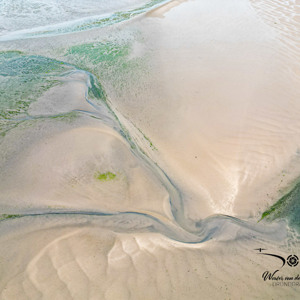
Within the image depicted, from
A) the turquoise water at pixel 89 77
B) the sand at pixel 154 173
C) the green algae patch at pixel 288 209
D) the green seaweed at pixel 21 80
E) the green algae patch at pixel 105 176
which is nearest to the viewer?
the sand at pixel 154 173

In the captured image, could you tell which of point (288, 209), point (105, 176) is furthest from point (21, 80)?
point (288, 209)

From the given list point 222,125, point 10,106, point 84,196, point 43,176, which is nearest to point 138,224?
point 84,196

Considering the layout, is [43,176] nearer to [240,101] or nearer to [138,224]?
[138,224]

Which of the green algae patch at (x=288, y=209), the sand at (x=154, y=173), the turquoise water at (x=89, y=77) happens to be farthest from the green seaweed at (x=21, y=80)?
the green algae patch at (x=288, y=209)

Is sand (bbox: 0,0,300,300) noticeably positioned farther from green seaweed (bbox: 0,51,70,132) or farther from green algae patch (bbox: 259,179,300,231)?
green seaweed (bbox: 0,51,70,132)

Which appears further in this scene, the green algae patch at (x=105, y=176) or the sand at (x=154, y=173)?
the green algae patch at (x=105, y=176)

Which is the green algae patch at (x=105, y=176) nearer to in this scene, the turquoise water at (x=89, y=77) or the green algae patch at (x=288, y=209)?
the turquoise water at (x=89, y=77)
